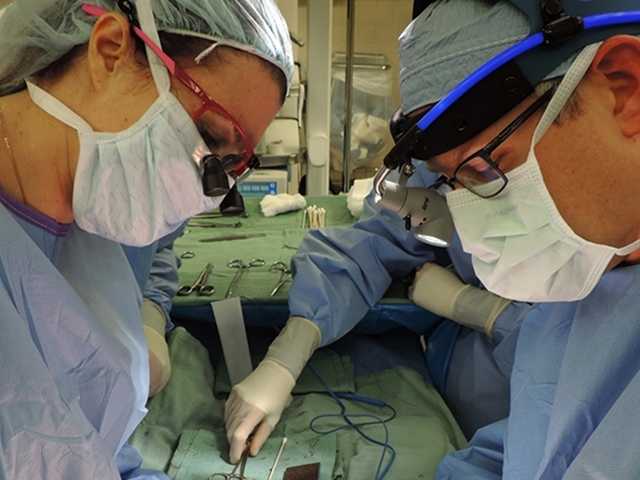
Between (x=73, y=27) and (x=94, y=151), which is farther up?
(x=73, y=27)

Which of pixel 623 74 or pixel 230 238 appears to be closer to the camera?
pixel 623 74

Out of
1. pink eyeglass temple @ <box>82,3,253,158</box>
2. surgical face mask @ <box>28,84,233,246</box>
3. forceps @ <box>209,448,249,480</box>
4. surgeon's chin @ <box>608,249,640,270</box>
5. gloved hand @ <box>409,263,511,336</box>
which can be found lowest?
forceps @ <box>209,448,249,480</box>

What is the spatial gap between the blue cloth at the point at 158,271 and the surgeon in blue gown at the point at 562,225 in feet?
2.32

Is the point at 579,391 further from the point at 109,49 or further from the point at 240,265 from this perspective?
the point at 240,265

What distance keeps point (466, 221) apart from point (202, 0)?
0.46m

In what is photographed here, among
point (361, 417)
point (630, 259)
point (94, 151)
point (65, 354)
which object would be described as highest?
point (94, 151)

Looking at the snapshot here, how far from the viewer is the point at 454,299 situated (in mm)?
1288

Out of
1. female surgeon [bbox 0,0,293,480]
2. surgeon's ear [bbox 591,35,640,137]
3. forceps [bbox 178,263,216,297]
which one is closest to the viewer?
surgeon's ear [bbox 591,35,640,137]

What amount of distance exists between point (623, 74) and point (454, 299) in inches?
28.9

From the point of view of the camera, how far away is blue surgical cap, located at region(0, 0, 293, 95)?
0.73 meters

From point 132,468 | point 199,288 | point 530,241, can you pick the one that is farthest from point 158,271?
point 530,241

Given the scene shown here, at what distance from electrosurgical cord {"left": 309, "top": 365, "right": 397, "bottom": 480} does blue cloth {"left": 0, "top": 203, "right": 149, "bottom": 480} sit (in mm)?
390

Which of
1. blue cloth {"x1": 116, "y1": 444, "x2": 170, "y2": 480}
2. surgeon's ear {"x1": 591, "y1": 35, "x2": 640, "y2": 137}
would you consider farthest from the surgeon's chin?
blue cloth {"x1": 116, "y1": 444, "x2": 170, "y2": 480}

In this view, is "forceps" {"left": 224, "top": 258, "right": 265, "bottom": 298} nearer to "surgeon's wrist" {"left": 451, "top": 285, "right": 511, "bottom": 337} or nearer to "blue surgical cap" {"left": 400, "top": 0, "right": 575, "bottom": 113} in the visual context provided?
"surgeon's wrist" {"left": 451, "top": 285, "right": 511, "bottom": 337}
